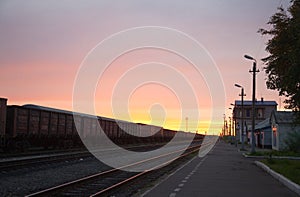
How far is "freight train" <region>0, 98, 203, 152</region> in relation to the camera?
26453 mm

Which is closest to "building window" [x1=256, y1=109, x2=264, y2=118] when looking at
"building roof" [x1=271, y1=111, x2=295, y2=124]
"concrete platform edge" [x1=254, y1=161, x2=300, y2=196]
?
"building roof" [x1=271, y1=111, x2=295, y2=124]

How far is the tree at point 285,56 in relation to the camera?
1352 centimetres

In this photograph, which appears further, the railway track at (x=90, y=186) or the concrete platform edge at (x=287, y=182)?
the concrete platform edge at (x=287, y=182)

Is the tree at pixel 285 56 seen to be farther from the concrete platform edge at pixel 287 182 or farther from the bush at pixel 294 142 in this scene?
the bush at pixel 294 142

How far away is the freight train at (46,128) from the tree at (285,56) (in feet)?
54.3

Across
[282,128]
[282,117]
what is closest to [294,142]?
[282,128]

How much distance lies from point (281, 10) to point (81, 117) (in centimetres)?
2662

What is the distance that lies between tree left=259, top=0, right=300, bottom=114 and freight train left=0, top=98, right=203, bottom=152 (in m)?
16.5

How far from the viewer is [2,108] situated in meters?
25.0

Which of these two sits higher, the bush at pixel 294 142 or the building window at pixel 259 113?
the building window at pixel 259 113

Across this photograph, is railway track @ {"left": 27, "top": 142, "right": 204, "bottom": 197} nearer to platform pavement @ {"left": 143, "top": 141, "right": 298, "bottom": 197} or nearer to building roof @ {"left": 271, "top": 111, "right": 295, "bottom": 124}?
platform pavement @ {"left": 143, "top": 141, "right": 298, "bottom": 197}

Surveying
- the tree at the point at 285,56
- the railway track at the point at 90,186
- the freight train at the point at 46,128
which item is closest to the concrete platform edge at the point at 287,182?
the tree at the point at 285,56

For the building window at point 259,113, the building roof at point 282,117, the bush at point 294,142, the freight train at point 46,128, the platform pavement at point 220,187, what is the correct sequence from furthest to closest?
the building window at point 259,113 → the building roof at point 282,117 → the bush at point 294,142 → the freight train at point 46,128 → the platform pavement at point 220,187

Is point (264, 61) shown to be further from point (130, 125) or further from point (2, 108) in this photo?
point (130, 125)
